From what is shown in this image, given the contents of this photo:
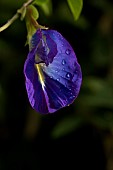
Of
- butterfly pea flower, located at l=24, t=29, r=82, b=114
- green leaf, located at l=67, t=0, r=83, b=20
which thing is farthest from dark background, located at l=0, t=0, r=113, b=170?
butterfly pea flower, located at l=24, t=29, r=82, b=114

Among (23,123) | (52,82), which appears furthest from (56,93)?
(23,123)

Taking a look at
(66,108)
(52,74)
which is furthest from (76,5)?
(66,108)

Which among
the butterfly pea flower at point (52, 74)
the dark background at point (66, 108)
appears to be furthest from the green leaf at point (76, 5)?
the dark background at point (66, 108)

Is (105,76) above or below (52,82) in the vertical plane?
below

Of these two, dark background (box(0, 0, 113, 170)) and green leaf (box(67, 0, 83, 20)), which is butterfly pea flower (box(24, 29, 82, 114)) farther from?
dark background (box(0, 0, 113, 170))

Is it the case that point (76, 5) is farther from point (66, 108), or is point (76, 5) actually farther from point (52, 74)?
point (66, 108)

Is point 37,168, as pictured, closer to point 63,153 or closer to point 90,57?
point 63,153

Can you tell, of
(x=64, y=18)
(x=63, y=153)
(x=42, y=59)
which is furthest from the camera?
(x=63, y=153)
